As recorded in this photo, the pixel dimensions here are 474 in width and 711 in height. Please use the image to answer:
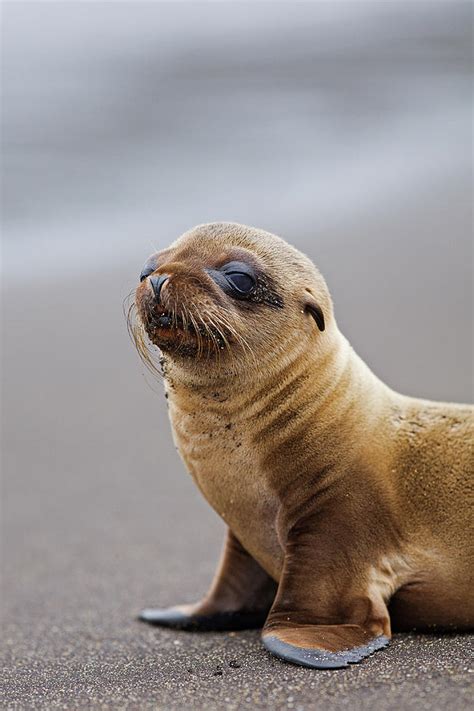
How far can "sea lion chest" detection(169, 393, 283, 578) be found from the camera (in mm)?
3604

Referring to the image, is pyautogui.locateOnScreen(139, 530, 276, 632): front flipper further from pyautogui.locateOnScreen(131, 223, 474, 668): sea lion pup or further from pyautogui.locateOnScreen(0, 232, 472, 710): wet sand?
pyautogui.locateOnScreen(131, 223, 474, 668): sea lion pup

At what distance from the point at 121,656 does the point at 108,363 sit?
5.80 m

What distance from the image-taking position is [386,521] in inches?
139

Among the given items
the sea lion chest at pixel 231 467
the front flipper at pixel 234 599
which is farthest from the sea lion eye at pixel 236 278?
the front flipper at pixel 234 599

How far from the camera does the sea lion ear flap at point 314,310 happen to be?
144 inches

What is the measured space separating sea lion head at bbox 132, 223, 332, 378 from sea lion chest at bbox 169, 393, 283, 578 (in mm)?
244

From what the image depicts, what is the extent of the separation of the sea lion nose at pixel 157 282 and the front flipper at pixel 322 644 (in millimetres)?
1259

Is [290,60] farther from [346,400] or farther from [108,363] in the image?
[346,400]

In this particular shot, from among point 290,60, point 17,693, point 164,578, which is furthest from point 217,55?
point 17,693

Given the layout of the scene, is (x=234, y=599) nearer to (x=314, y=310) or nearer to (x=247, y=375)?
(x=247, y=375)

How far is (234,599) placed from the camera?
414cm

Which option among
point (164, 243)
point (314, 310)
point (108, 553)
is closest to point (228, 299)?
point (314, 310)

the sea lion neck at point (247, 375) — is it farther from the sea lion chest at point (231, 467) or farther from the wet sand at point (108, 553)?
the wet sand at point (108, 553)

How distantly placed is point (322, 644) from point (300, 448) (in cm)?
77
